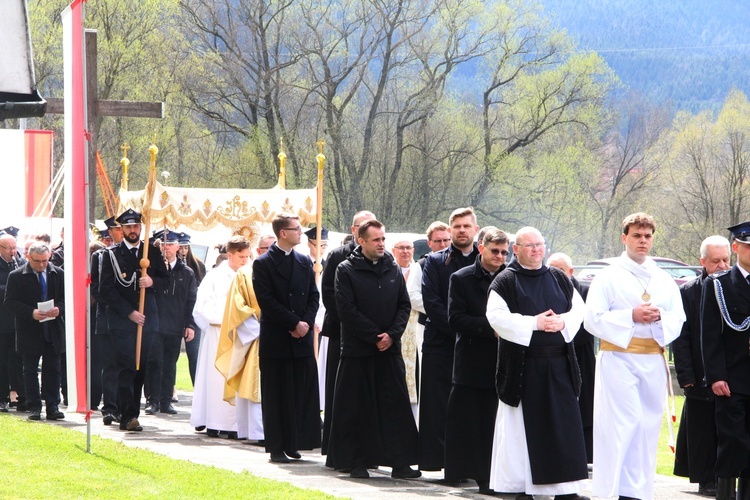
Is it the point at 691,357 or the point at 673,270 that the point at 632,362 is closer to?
the point at 691,357

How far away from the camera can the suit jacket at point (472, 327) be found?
30.9 feet

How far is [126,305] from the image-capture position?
12.9m

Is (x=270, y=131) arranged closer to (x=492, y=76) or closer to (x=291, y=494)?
(x=492, y=76)

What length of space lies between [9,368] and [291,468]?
19.9ft

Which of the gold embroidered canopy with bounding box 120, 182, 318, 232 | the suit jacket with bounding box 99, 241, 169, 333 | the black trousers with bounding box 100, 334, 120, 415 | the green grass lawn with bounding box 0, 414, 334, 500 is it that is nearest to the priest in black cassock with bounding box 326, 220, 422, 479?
the green grass lawn with bounding box 0, 414, 334, 500

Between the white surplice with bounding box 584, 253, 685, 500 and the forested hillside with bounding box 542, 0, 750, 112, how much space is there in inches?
5286

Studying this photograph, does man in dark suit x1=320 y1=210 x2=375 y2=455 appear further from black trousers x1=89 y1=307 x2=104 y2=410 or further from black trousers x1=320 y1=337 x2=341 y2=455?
black trousers x1=89 y1=307 x2=104 y2=410

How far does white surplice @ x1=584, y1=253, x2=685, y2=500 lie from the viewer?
8.51 m

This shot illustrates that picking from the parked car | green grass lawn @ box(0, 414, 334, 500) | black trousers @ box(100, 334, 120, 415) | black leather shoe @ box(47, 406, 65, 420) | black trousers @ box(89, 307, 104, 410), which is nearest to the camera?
green grass lawn @ box(0, 414, 334, 500)

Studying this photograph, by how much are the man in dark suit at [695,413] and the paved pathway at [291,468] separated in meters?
0.30

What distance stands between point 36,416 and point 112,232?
2.28 metres

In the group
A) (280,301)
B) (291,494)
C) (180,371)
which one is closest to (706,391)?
(291,494)

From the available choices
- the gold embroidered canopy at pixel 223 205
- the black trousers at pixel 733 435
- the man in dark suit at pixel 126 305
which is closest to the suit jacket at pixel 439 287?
the black trousers at pixel 733 435

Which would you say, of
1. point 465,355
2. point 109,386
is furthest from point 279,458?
point 109,386
